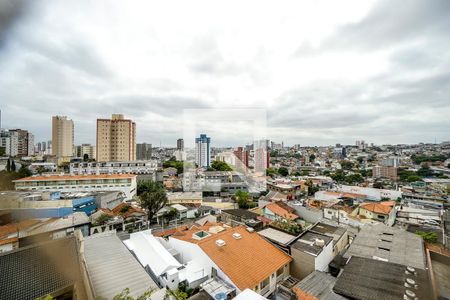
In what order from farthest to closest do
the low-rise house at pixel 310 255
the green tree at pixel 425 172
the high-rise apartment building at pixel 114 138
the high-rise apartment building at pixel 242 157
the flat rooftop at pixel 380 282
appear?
the green tree at pixel 425 172, the high-rise apartment building at pixel 114 138, the high-rise apartment building at pixel 242 157, the low-rise house at pixel 310 255, the flat rooftop at pixel 380 282

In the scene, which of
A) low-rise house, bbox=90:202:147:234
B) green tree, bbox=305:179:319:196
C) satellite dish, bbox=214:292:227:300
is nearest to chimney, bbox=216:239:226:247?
satellite dish, bbox=214:292:227:300

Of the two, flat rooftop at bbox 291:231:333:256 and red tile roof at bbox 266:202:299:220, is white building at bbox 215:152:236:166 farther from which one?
flat rooftop at bbox 291:231:333:256

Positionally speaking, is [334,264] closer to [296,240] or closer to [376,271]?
[296,240]

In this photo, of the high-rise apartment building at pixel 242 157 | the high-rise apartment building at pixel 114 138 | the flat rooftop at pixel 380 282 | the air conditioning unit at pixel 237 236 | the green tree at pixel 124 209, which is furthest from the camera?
the high-rise apartment building at pixel 114 138

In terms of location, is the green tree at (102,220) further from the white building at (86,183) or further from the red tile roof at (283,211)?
the red tile roof at (283,211)

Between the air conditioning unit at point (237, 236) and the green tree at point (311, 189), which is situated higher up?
the air conditioning unit at point (237, 236)

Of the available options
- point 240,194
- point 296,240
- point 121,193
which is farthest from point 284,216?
point 121,193

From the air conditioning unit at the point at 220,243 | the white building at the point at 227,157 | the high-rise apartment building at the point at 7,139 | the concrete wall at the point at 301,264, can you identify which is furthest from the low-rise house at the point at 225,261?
the white building at the point at 227,157
